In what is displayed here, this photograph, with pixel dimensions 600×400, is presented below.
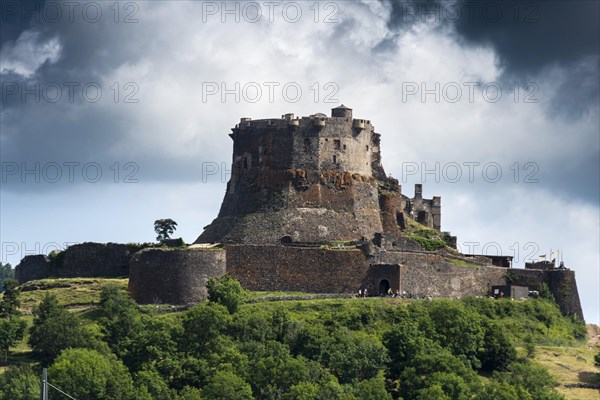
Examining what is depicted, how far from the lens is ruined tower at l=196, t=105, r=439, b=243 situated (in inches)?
4195

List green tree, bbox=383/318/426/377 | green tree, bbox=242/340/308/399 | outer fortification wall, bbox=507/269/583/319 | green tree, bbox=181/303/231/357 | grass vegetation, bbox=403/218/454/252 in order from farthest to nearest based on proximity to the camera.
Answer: grass vegetation, bbox=403/218/454/252
outer fortification wall, bbox=507/269/583/319
green tree, bbox=181/303/231/357
green tree, bbox=383/318/426/377
green tree, bbox=242/340/308/399

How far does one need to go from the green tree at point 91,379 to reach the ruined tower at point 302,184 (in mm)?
22348

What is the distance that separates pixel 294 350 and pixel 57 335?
1443 centimetres

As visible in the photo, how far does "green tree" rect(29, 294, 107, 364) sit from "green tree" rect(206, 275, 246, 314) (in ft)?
28.2

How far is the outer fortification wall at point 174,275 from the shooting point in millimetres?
98875

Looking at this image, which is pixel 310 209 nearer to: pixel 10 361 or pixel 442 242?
pixel 442 242

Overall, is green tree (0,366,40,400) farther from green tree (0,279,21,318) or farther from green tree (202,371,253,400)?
green tree (0,279,21,318)

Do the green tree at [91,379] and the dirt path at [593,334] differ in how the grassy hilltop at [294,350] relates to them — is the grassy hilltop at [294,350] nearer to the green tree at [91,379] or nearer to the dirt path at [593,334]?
the green tree at [91,379]

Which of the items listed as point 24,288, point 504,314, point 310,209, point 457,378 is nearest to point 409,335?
point 457,378

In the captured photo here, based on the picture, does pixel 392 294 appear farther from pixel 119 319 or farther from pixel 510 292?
pixel 119 319

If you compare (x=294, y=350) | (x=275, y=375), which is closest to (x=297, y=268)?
(x=294, y=350)

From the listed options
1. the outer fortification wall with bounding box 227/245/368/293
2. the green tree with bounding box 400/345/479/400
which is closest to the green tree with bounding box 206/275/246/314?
the outer fortification wall with bounding box 227/245/368/293

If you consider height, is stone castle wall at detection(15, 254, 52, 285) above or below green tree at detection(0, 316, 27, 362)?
above

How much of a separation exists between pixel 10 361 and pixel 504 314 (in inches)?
1289
